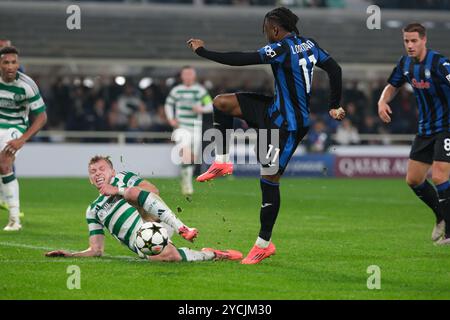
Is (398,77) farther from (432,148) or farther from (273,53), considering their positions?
(273,53)

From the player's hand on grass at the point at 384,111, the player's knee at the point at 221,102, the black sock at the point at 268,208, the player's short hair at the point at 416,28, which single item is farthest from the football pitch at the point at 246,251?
the player's short hair at the point at 416,28

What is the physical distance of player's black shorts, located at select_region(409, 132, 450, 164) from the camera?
469 inches

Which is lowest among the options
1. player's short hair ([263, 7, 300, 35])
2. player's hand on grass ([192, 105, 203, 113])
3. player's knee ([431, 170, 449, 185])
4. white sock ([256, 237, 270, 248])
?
white sock ([256, 237, 270, 248])

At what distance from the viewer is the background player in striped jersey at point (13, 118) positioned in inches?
517

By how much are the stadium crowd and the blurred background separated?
0.11ft

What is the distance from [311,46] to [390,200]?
32.7 ft

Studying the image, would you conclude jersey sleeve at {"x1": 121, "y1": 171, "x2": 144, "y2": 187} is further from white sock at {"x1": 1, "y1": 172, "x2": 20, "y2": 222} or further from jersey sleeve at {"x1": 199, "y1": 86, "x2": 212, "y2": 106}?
jersey sleeve at {"x1": 199, "y1": 86, "x2": 212, "y2": 106}

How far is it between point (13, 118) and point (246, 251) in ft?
13.4

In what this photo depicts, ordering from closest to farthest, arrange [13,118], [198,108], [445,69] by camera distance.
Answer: [445,69], [13,118], [198,108]

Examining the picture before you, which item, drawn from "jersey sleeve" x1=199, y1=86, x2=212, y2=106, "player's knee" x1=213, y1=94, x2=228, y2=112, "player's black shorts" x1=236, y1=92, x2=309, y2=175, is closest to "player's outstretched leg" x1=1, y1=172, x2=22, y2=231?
"player's knee" x1=213, y1=94, x2=228, y2=112

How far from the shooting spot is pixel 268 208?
398 inches

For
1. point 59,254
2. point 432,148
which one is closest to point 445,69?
point 432,148

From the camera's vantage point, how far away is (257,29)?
3133 cm

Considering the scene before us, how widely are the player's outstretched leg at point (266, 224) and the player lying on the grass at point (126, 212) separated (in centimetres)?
31
